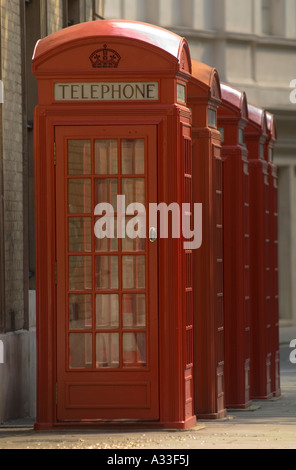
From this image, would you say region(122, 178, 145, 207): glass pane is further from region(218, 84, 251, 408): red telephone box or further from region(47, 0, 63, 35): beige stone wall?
region(47, 0, 63, 35): beige stone wall

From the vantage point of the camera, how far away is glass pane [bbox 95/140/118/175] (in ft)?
30.9

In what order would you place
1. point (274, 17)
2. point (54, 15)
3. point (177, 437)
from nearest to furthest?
point (177, 437) → point (54, 15) → point (274, 17)

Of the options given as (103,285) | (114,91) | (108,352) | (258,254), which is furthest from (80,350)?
(258,254)

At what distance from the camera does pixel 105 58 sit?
30.9 ft

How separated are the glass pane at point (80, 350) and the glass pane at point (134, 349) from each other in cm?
23

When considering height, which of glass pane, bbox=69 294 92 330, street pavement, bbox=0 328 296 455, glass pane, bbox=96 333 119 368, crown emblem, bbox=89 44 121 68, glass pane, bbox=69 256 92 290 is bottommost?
street pavement, bbox=0 328 296 455

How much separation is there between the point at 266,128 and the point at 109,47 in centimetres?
433

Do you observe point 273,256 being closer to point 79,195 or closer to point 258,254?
point 258,254

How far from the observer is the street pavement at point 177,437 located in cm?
835

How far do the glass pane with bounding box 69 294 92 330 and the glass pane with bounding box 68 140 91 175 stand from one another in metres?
0.83

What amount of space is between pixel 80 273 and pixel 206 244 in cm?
142

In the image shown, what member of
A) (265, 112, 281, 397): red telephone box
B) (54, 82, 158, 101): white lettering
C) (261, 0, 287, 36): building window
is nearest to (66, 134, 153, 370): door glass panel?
(54, 82, 158, 101): white lettering

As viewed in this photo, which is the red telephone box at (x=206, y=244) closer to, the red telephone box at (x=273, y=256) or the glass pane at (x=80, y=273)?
the glass pane at (x=80, y=273)

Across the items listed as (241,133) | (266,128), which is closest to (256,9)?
(266,128)
